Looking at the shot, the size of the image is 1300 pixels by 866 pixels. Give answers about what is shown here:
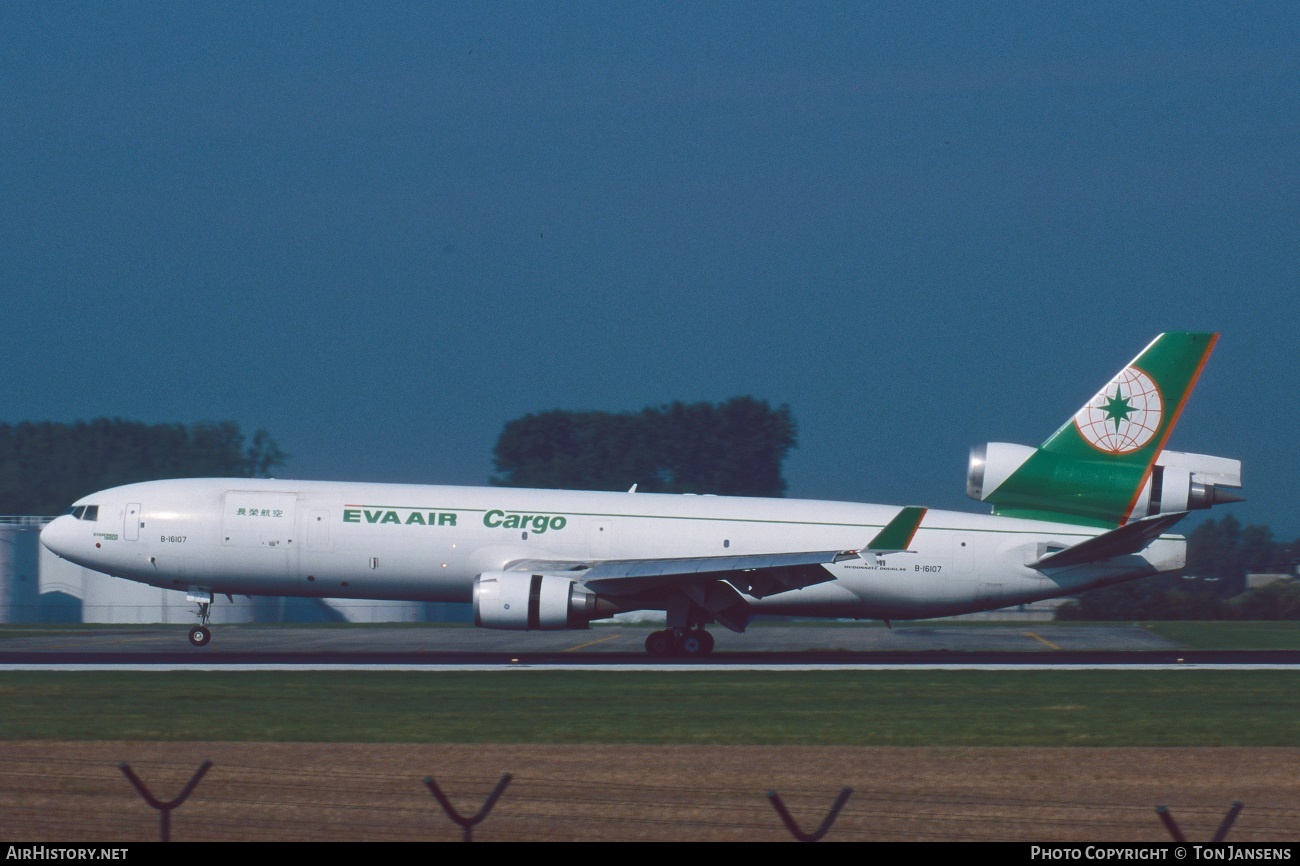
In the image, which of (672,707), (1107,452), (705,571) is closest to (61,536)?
(705,571)

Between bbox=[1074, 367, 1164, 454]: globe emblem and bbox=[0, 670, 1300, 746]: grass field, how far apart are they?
24.3 ft

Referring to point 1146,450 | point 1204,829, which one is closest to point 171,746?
point 1204,829

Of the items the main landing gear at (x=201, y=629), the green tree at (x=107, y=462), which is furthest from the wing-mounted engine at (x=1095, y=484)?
the green tree at (x=107, y=462)

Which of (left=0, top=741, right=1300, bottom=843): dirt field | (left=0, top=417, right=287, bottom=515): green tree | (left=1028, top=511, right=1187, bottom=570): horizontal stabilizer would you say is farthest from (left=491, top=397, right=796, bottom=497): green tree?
(left=0, top=741, right=1300, bottom=843): dirt field

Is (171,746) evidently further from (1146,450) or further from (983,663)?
(1146,450)

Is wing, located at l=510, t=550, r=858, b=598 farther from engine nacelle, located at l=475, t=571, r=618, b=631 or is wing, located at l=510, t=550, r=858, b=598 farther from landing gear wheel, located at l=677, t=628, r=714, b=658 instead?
landing gear wheel, located at l=677, t=628, r=714, b=658

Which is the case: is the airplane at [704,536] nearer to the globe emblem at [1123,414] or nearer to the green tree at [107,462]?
the globe emblem at [1123,414]

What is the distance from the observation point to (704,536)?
35.0 meters

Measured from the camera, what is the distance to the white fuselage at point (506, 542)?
34.5m

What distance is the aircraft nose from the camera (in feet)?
118

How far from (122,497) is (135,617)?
93.0 feet

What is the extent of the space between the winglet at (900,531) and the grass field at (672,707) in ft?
13.1

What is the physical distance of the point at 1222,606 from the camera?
70.1 metres

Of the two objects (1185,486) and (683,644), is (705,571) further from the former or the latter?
(1185,486)
